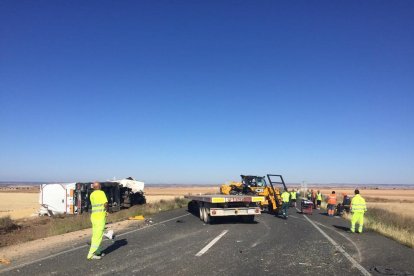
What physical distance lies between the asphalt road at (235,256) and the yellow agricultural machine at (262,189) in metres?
8.75

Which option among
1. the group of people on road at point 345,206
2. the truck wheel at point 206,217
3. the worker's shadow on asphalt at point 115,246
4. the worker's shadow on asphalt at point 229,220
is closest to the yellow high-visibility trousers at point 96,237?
the worker's shadow on asphalt at point 115,246

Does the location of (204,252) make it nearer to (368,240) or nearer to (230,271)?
(230,271)

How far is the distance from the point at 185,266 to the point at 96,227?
263 centimetres

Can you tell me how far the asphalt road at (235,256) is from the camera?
8.60 metres

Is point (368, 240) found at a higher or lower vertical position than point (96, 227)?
lower

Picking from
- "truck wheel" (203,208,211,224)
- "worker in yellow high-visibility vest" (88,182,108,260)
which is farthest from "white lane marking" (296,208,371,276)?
"worker in yellow high-visibility vest" (88,182,108,260)

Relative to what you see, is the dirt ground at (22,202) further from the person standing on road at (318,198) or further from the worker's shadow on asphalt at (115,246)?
the person standing on road at (318,198)

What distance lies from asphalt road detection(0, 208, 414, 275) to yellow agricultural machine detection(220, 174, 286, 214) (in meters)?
8.75

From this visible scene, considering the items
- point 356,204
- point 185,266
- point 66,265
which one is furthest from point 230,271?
point 356,204

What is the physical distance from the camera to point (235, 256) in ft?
33.2

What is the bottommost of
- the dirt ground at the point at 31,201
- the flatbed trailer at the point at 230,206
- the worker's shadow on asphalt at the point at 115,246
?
the dirt ground at the point at 31,201

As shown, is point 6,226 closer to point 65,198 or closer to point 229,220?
point 65,198

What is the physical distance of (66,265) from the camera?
30.2ft

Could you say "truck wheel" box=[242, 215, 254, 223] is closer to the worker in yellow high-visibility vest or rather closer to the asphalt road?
the asphalt road
